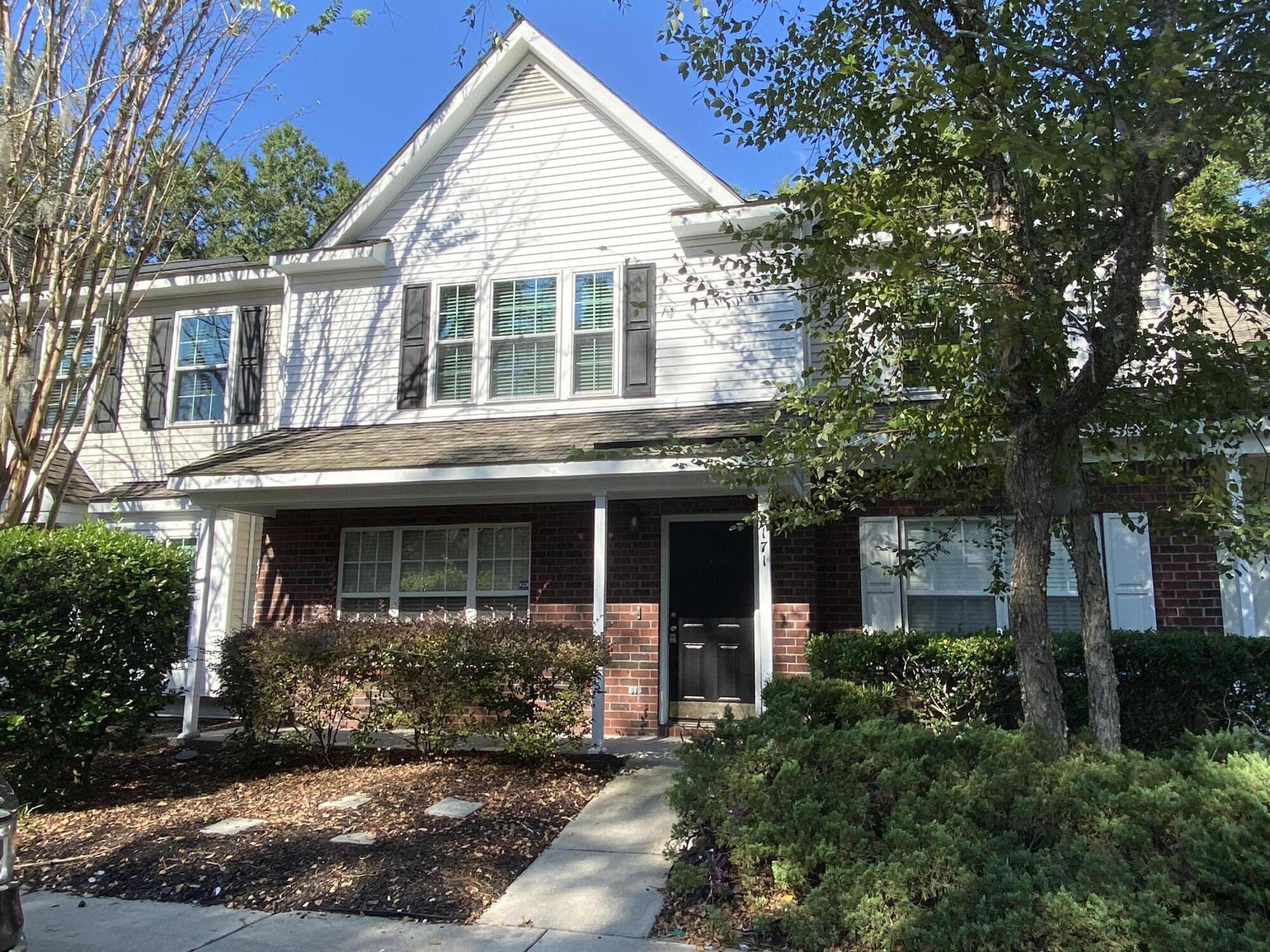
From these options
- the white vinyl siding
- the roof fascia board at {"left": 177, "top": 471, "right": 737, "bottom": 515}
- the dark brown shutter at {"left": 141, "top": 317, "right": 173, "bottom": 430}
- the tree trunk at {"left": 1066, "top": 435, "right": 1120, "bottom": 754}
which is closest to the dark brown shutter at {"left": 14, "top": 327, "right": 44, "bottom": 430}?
the dark brown shutter at {"left": 141, "top": 317, "right": 173, "bottom": 430}

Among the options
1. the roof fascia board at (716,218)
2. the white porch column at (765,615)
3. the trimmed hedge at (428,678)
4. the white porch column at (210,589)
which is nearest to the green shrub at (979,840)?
the trimmed hedge at (428,678)

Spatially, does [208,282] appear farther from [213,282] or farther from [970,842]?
[970,842]

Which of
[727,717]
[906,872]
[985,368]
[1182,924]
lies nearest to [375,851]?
[727,717]

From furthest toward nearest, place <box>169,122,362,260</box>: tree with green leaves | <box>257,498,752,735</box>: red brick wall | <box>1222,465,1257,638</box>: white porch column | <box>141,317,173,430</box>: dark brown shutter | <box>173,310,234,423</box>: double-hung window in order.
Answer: <box>169,122,362,260</box>: tree with green leaves
<box>141,317,173,430</box>: dark brown shutter
<box>173,310,234,423</box>: double-hung window
<box>257,498,752,735</box>: red brick wall
<box>1222,465,1257,638</box>: white porch column

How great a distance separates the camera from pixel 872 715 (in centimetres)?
634

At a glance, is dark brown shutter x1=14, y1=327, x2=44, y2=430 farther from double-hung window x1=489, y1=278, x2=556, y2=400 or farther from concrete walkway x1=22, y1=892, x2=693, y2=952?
concrete walkway x1=22, y1=892, x2=693, y2=952

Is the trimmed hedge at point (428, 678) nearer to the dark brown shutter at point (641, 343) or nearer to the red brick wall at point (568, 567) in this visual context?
the red brick wall at point (568, 567)

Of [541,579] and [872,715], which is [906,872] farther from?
[541,579]

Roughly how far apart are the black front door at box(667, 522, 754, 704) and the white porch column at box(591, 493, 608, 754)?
1.08 metres

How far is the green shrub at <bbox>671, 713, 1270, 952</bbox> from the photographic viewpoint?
3457mm

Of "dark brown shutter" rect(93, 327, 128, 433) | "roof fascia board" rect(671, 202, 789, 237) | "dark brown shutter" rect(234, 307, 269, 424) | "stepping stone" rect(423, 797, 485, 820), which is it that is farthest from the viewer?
"dark brown shutter" rect(93, 327, 128, 433)

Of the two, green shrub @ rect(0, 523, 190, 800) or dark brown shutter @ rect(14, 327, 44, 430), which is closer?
green shrub @ rect(0, 523, 190, 800)

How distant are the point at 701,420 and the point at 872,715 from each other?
11.4 feet

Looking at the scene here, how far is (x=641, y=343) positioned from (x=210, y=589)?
18.1ft
